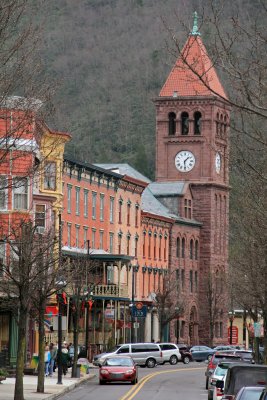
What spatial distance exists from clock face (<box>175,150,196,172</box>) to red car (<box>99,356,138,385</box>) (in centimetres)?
7233

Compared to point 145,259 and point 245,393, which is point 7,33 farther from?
point 145,259

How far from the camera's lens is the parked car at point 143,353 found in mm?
82688

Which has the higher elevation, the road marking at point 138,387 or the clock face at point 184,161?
the clock face at point 184,161

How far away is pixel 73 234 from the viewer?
92000 mm

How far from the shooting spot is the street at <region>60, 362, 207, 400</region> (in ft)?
164

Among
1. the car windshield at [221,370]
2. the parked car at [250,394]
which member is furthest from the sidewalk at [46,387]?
the parked car at [250,394]

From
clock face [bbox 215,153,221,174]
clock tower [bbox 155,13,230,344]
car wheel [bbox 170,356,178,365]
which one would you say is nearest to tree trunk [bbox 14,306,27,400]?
car wheel [bbox 170,356,178,365]

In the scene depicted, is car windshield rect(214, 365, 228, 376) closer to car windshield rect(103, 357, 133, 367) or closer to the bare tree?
the bare tree

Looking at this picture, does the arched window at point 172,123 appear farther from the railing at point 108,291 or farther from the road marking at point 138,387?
the road marking at point 138,387

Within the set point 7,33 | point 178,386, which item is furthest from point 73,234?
point 7,33

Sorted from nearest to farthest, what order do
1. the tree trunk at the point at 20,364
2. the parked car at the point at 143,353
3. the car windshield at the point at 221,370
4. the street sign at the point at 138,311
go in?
the tree trunk at the point at 20,364, the car windshield at the point at 221,370, the parked car at the point at 143,353, the street sign at the point at 138,311

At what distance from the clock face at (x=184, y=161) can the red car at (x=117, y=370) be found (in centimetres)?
7233

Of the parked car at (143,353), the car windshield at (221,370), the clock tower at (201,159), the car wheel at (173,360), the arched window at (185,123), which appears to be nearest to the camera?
the car windshield at (221,370)

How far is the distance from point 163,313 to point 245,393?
81.5m
